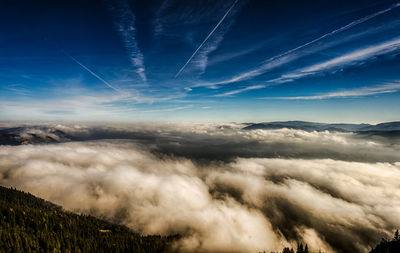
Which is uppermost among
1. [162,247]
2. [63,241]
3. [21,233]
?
[21,233]

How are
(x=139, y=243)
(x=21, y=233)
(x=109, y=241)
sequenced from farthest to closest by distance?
(x=139, y=243), (x=109, y=241), (x=21, y=233)

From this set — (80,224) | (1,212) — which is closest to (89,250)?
(80,224)

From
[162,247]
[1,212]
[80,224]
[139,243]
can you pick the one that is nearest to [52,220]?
[80,224]

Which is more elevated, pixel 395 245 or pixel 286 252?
pixel 395 245

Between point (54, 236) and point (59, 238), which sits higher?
point (54, 236)

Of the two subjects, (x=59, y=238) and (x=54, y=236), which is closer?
(x=54, y=236)

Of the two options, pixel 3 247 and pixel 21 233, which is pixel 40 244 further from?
pixel 3 247

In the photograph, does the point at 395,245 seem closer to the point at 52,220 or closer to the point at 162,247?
the point at 162,247

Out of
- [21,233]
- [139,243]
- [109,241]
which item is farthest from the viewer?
[139,243]

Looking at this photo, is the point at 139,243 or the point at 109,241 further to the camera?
the point at 139,243
